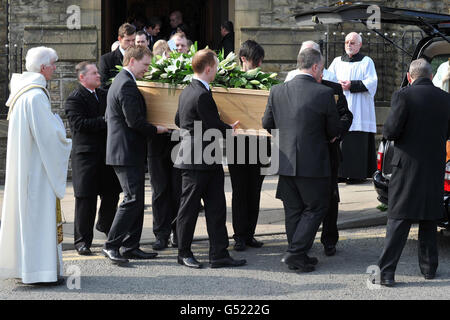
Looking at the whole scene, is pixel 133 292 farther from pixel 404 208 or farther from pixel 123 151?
pixel 404 208

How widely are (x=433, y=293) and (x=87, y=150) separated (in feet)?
12.0

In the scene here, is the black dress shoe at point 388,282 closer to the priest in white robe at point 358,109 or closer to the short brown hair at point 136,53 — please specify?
the short brown hair at point 136,53

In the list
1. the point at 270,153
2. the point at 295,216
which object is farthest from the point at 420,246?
the point at 270,153

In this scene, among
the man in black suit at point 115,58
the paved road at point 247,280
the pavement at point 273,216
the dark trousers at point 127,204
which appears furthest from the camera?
the man in black suit at point 115,58

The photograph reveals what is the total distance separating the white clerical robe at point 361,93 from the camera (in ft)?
36.8

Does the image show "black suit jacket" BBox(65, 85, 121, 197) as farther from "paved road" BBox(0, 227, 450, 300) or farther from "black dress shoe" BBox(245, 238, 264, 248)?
"black dress shoe" BBox(245, 238, 264, 248)

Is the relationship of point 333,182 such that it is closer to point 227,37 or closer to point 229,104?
point 229,104

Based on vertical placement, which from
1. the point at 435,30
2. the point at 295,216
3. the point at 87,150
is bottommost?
the point at 295,216

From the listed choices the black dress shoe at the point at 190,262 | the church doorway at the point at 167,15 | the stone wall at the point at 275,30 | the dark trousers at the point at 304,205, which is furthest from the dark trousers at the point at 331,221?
the church doorway at the point at 167,15

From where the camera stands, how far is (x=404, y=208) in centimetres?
683

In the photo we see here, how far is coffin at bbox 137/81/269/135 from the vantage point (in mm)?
7805

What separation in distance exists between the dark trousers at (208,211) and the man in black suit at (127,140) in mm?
484

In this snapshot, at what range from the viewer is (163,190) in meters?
8.20
